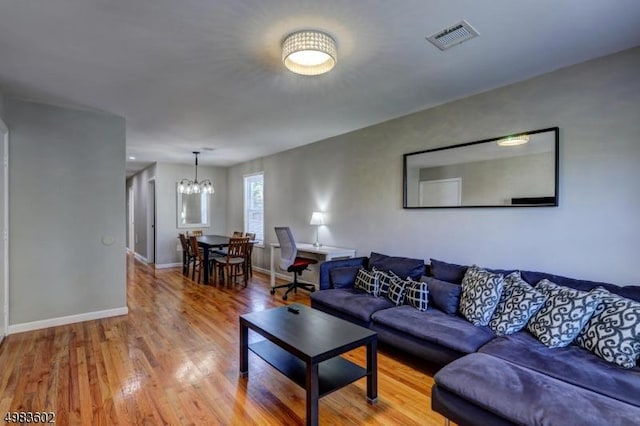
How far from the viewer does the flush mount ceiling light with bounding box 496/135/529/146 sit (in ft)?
9.54

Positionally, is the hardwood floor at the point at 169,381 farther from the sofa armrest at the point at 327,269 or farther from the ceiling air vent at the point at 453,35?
the ceiling air vent at the point at 453,35

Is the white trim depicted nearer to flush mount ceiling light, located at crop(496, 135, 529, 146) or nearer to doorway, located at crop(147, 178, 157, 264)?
doorway, located at crop(147, 178, 157, 264)

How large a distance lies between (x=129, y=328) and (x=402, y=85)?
3.89 metres

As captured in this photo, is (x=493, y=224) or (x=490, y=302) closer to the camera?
(x=490, y=302)

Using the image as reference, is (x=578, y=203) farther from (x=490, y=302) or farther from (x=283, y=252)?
(x=283, y=252)

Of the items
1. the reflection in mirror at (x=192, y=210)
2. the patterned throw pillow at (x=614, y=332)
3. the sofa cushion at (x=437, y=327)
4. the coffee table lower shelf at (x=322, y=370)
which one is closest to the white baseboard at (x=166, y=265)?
the reflection in mirror at (x=192, y=210)

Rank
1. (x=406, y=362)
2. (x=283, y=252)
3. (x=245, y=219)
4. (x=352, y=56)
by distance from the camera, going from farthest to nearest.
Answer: (x=245, y=219), (x=283, y=252), (x=406, y=362), (x=352, y=56)

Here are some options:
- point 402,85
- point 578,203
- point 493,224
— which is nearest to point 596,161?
point 578,203

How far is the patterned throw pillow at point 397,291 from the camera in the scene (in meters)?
3.21

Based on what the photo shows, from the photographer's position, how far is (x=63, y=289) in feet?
12.3

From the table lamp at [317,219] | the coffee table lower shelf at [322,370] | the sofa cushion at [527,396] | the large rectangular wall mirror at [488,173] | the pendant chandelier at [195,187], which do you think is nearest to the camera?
the sofa cushion at [527,396]

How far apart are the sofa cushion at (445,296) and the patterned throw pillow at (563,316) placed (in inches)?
24.9

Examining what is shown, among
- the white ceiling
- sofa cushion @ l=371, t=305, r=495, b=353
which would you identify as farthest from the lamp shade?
sofa cushion @ l=371, t=305, r=495, b=353

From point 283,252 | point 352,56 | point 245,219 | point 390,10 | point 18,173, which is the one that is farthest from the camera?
point 245,219
